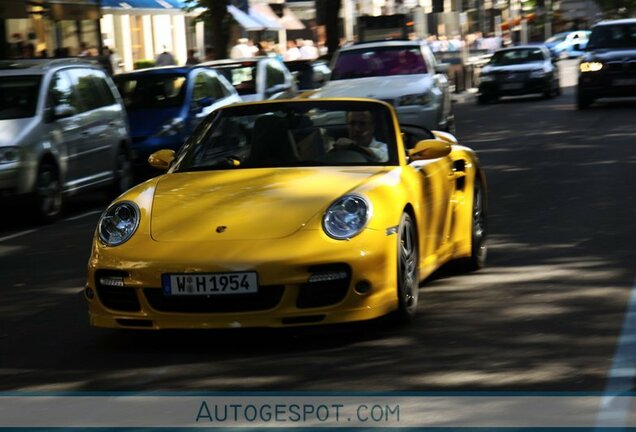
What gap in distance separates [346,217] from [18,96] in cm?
830

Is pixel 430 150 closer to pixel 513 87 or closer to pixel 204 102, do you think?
pixel 204 102

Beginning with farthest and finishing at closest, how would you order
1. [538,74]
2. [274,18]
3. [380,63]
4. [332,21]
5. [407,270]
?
[274,18], [332,21], [538,74], [380,63], [407,270]

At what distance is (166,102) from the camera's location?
19891 millimetres

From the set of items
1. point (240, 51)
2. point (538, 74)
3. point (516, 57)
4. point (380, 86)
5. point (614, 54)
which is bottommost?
point (538, 74)

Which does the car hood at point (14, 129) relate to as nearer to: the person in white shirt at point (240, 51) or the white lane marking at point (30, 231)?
the white lane marking at point (30, 231)

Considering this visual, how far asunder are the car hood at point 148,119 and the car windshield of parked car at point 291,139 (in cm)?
1028

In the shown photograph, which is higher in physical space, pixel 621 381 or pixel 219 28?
pixel 219 28

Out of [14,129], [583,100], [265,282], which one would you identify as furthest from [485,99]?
[265,282]

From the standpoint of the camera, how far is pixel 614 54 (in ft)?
93.6

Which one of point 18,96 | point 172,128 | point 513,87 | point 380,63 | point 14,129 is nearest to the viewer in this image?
point 14,129

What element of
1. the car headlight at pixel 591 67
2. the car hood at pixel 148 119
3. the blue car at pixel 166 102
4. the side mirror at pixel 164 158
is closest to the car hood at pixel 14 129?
the blue car at pixel 166 102

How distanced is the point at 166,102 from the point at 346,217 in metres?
12.6

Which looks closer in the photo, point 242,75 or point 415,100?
point 415,100

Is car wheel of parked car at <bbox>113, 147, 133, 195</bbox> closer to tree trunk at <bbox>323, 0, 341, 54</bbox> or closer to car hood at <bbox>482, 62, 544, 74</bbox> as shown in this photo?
car hood at <bbox>482, 62, 544, 74</bbox>
